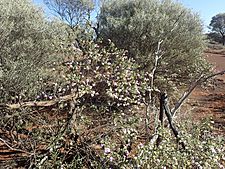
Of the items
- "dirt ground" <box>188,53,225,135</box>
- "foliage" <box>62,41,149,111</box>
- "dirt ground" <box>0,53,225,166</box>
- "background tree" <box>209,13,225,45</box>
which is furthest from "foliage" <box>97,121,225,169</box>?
"background tree" <box>209,13,225,45</box>

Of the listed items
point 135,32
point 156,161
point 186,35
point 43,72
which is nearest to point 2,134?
point 43,72

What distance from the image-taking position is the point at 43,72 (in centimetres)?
755

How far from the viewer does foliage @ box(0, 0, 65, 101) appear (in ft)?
22.5

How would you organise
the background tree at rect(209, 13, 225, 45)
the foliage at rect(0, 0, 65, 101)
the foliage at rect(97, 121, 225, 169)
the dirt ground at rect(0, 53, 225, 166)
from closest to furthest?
the foliage at rect(97, 121, 225, 169), the dirt ground at rect(0, 53, 225, 166), the foliage at rect(0, 0, 65, 101), the background tree at rect(209, 13, 225, 45)

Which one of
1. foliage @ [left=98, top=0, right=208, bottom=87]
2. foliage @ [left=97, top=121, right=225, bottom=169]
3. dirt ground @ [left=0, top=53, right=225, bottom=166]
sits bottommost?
dirt ground @ [left=0, top=53, right=225, bottom=166]

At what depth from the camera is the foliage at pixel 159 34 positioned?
10.0 meters

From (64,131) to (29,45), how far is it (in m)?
3.10

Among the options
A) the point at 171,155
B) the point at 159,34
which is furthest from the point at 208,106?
the point at 171,155

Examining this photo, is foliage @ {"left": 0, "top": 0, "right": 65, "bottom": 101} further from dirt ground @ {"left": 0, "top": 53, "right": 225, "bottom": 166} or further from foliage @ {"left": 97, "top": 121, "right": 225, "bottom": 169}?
foliage @ {"left": 97, "top": 121, "right": 225, "bottom": 169}

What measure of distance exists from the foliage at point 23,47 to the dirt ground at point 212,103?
320 cm

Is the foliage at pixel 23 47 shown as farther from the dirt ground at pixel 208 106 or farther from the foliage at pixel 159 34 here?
the foliage at pixel 159 34

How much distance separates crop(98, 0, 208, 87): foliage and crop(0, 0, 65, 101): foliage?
2863 millimetres

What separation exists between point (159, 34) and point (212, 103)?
2580 mm

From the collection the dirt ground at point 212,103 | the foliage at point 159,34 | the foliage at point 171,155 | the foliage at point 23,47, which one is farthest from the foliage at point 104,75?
the foliage at point 159,34
